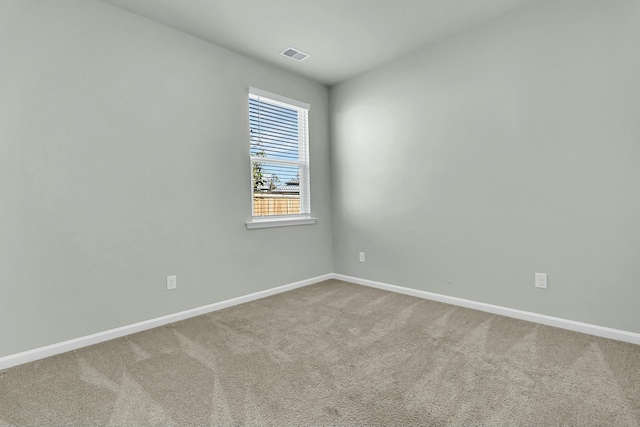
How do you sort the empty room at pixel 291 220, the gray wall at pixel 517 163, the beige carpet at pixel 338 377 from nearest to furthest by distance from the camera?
the beige carpet at pixel 338 377 → the empty room at pixel 291 220 → the gray wall at pixel 517 163

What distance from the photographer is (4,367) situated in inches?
77.5

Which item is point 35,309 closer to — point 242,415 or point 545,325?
point 242,415

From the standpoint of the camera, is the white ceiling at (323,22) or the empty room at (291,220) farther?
the white ceiling at (323,22)

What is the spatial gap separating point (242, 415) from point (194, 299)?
64.0 inches

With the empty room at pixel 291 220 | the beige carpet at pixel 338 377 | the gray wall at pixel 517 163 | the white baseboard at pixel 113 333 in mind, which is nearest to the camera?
the beige carpet at pixel 338 377

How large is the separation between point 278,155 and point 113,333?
7.35 ft

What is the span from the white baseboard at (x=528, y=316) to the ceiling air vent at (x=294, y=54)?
8.60 feet

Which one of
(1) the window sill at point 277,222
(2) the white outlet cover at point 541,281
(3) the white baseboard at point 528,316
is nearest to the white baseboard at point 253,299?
(3) the white baseboard at point 528,316

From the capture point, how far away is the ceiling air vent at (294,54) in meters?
3.15

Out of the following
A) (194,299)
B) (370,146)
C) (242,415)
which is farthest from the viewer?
(370,146)

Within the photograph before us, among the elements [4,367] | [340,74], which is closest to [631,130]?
[340,74]

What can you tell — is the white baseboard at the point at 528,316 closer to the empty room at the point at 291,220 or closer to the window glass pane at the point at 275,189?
the empty room at the point at 291,220

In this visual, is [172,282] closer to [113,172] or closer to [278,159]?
[113,172]

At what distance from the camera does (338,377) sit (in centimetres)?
180
